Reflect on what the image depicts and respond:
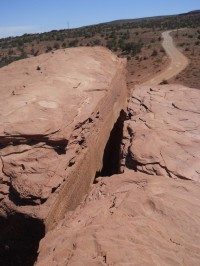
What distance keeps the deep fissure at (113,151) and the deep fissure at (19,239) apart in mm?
2441

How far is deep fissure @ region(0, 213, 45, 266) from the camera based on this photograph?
14.9 ft

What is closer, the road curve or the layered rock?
the layered rock

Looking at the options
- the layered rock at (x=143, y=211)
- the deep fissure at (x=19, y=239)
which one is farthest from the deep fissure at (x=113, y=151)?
the deep fissure at (x=19, y=239)

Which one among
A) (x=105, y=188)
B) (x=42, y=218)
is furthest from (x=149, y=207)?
(x=42, y=218)

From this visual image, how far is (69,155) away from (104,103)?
2111 millimetres

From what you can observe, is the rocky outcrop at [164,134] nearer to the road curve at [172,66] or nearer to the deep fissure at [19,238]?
the deep fissure at [19,238]

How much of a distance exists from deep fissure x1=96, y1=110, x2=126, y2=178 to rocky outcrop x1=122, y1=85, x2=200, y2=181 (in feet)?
2.24

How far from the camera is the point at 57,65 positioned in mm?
8070

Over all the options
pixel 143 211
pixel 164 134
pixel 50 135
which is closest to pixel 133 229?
pixel 143 211

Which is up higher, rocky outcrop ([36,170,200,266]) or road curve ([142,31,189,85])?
rocky outcrop ([36,170,200,266])

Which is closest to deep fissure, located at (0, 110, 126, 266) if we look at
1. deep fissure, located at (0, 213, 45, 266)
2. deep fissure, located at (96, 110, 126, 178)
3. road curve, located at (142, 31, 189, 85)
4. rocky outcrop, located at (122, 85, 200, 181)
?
deep fissure, located at (0, 213, 45, 266)

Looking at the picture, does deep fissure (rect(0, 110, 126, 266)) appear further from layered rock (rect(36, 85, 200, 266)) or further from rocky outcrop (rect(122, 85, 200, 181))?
rocky outcrop (rect(122, 85, 200, 181))

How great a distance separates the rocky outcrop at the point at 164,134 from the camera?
5355 mm

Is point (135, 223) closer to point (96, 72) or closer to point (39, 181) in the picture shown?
point (39, 181)
